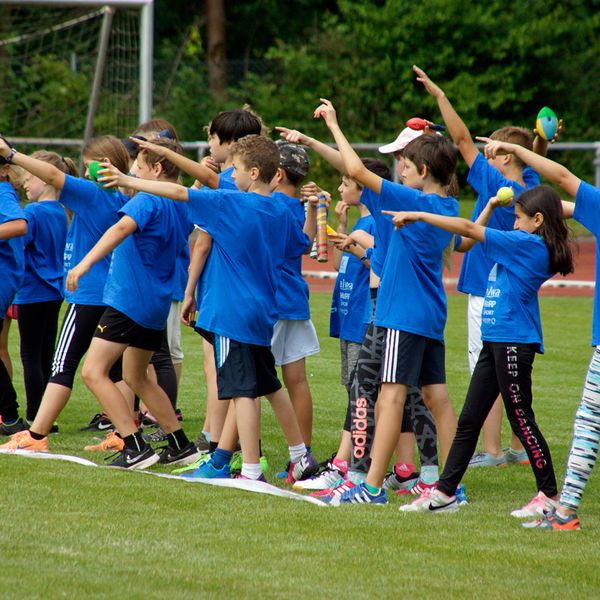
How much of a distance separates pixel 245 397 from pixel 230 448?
484mm

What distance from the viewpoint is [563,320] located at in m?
16.1

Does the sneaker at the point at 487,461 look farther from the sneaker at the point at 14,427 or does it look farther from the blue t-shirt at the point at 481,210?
the sneaker at the point at 14,427

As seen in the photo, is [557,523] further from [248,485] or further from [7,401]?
[7,401]

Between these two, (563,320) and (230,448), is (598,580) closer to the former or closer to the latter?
(230,448)

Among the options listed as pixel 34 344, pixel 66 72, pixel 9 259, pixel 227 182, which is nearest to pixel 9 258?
pixel 9 259

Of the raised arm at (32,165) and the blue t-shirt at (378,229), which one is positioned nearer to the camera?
the blue t-shirt at (378,229)

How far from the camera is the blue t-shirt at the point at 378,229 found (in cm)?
625

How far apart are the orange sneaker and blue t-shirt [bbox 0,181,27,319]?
112 centimetres

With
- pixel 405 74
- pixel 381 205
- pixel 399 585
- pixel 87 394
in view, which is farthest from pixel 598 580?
pixel 405 74

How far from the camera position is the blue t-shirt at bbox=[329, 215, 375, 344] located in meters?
7.05

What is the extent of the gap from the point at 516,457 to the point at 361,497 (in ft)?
6.11

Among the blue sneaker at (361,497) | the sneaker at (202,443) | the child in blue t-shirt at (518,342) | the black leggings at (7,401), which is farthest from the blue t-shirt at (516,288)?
the black leggings at (7,401)

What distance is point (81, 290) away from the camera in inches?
294

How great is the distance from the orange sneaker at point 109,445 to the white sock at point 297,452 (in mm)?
1341
